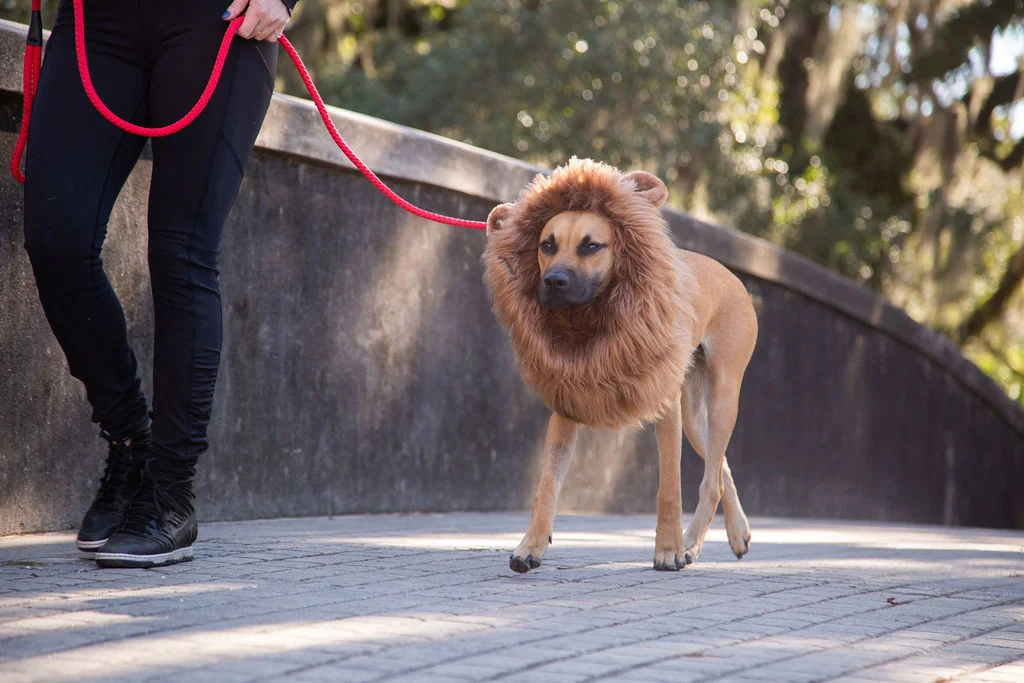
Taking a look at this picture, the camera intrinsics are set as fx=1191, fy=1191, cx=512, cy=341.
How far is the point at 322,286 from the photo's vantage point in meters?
5.38

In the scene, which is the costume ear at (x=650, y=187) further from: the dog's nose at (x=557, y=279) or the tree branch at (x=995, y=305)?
the tree branch at (x=995, y=305)

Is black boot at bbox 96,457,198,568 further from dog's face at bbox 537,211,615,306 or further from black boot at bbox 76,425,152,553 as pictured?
dog's face at bbox 537,211,615,306

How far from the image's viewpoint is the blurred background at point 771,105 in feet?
42.1

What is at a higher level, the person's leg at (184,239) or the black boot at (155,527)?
the person's leg at (184,239)

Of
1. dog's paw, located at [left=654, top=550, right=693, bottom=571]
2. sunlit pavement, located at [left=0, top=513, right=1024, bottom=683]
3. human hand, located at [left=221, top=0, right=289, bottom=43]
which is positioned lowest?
sunlit pavement, located at [left=0, top=513, right=1024, bottom=683]

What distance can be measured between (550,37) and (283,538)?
9.37 metres

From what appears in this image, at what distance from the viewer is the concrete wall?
421 cm

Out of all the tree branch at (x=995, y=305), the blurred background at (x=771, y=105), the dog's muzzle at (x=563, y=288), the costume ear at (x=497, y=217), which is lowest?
the dog's muzzle at (x=563, y=288)

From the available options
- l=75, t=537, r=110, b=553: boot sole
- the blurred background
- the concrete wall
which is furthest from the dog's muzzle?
Result: the blurred background

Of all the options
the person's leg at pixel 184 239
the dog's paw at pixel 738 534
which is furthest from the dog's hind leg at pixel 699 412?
the person's leg at pixel 184 239

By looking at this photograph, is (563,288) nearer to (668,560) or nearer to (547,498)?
(547,498)

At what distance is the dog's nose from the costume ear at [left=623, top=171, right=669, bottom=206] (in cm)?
44

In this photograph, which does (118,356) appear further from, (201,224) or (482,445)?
(482,445)

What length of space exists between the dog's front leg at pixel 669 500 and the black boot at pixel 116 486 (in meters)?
1.73
